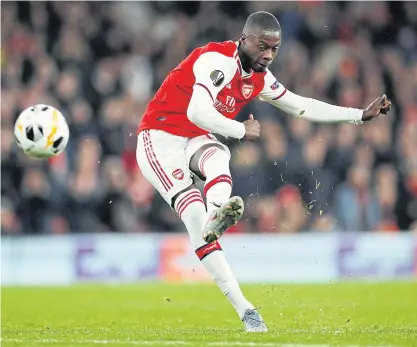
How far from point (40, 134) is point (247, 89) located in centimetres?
213

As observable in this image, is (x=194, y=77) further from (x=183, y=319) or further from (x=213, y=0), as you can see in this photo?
(x=213, y=0)

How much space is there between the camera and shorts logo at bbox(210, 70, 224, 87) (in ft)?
29.1

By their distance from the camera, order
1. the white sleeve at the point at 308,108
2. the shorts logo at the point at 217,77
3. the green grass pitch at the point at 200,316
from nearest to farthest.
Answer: the green grass pitch at the point at 200,316 < the shorts logo at the point at 217,77 < the white sleeve at the point at 308,108

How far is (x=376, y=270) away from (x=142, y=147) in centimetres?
872

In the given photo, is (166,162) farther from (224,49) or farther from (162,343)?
(162,343)

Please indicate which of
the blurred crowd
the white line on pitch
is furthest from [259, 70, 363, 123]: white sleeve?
the blurred crowd

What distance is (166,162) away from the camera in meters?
Result: 9.45

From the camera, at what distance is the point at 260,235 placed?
1745cm

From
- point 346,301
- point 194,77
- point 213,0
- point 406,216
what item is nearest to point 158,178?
point 194,77

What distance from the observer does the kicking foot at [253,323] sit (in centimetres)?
897

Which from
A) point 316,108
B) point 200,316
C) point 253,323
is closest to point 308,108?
point 316,108

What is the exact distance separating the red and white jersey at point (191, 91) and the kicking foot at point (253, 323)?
1.71 metres

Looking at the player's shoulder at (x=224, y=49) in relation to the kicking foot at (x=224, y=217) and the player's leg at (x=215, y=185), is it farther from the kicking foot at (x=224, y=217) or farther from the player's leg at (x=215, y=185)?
the kicking foot at (x=224, y=217)

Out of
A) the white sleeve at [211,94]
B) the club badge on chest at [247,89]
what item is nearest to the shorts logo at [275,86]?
the club badge on chest at [247,89]
